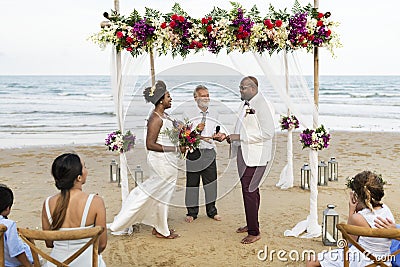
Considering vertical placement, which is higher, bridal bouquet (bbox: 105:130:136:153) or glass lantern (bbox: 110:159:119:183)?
bridal bouquet (bbox: 105:130:136:153)

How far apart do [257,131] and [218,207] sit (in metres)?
1.94

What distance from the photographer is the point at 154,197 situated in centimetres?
554

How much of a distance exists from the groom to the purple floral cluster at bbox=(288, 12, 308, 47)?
60 centimetres

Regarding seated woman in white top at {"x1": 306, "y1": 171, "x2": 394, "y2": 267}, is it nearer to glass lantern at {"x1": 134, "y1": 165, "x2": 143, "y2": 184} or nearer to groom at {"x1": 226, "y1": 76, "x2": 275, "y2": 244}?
groom at {"x1": 226, "y1": 76, "x2": 275, "y2": 244}

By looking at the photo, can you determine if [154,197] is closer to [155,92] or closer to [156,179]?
[156,179]

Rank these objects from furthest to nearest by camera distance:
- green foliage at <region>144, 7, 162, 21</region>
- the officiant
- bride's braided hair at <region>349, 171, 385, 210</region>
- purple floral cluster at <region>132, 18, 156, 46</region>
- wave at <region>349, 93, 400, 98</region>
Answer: wave at <region>349, 93, 400, 98</region>
the officiant
green foliage at <region>144, 7, 162, 21</region>
purple floral cluster at <region>132, 18, 156, 46</region>
bride's braided hair at <region>349, 171, 385, 210</region>

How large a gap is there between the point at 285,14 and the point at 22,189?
5094 millimetres

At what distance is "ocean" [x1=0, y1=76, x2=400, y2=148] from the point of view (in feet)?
18.2

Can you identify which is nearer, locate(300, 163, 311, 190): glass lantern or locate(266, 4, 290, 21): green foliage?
locate(266, 4, 290, 21): green foliage

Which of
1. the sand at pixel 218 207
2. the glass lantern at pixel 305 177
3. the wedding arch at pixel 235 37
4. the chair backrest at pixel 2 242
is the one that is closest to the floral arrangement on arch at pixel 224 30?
the wedding arch at pixel 235 37

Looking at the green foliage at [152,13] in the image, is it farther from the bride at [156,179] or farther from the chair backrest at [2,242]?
the chair backrest at [2,242]

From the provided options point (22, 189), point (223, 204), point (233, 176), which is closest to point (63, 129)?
point (22, 189)

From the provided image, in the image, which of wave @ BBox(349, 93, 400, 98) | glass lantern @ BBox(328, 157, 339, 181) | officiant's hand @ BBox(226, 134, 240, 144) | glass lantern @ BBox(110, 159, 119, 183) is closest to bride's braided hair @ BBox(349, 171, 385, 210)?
officiant's hand @ BBox(226, 134, 240, 144)

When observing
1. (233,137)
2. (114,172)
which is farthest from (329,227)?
(114,172)
